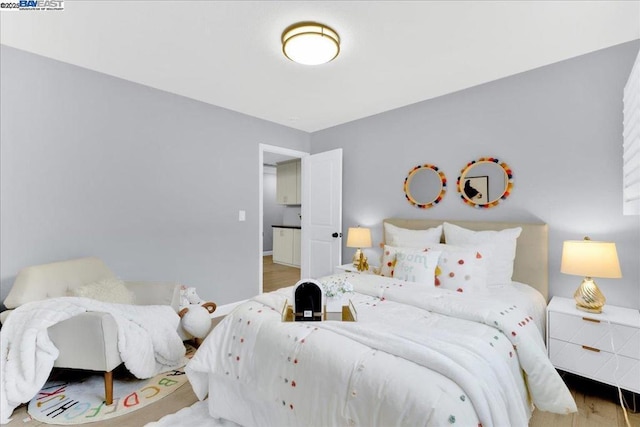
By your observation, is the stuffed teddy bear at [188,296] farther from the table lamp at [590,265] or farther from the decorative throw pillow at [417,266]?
the table lamp at [590,265]

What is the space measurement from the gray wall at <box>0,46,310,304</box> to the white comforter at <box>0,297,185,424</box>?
28.0 inches

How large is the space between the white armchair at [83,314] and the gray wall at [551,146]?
2.78 m

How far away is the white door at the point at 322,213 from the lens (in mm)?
3900

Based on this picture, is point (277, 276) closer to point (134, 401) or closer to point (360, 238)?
point (360, 238)

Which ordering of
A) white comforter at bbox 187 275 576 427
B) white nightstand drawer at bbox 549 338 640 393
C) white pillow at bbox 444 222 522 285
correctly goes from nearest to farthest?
white comforter at bbox 187 275 576 427 → white nightstand drawer at bbox 549 338 640 393 → white pillow at bbox 444 222 522 285

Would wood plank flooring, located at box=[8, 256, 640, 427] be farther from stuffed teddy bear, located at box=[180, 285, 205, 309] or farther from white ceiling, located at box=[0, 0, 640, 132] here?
white ceiling, located at box=[0, 0, 640, 132]

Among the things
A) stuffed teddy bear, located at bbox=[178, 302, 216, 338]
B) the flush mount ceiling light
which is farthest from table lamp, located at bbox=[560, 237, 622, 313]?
stuffed teddy bear, located at bbox=[178, 302, 216, 338]

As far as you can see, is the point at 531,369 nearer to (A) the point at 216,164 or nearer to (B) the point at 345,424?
(B) the point at 345,424

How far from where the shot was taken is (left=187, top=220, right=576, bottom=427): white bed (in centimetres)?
108

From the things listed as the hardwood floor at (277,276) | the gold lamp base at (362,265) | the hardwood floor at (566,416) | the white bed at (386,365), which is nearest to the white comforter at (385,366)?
the white bed at (386,365)

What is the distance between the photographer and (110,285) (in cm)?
229

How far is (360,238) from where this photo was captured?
3.48 metres

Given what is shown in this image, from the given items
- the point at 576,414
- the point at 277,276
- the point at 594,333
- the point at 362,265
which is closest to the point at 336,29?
the point at 362,265

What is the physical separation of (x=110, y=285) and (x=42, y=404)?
2.60 ft
